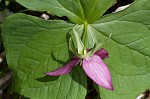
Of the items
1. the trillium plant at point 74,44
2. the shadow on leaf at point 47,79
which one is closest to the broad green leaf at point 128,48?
the trillium plant at point 74,44

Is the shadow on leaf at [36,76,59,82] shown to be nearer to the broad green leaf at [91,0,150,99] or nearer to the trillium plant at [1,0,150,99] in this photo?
the trillium plant at [1,0,150,99]

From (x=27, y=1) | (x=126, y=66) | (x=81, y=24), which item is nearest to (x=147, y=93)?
(x=126, y=66)

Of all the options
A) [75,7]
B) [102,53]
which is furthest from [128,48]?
[75,7]

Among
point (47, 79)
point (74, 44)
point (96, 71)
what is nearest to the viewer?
point (96, 71)

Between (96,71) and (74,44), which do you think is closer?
(96,71)

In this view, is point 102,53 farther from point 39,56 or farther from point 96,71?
point 39,56

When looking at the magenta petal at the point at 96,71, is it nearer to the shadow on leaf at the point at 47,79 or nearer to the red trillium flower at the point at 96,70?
Answer: the red trillium flower at the point at 96,70
